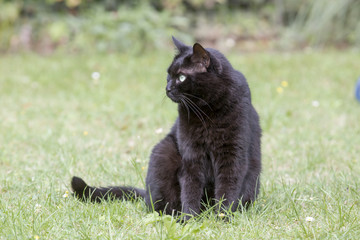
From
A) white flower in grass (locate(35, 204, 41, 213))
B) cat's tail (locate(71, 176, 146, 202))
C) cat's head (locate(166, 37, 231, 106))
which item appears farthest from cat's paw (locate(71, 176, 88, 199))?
cat's head (locate(166, 37, 231, 106))

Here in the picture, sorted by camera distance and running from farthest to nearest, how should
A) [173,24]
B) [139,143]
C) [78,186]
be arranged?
[173,24] → [139,143] → [78,186]

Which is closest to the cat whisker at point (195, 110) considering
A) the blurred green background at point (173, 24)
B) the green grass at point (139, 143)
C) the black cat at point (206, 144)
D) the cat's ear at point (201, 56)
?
the black cat at point (206, 144)

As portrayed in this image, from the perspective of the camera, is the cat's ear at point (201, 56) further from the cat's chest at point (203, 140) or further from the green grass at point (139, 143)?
the green grass at point (139, 143)

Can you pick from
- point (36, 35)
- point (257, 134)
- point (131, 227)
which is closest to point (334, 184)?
point (257, 134)

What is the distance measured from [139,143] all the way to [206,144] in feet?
5.19

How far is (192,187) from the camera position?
2.46 metres

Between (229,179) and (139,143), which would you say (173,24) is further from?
(229,179)

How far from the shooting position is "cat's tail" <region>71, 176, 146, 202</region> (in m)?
2.57

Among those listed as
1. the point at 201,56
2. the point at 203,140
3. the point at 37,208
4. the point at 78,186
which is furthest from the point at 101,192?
the point at 201,56

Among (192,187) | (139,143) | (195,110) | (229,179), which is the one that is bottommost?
(139,143)

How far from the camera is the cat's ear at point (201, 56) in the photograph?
235cm

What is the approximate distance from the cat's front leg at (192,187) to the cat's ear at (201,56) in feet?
1.68

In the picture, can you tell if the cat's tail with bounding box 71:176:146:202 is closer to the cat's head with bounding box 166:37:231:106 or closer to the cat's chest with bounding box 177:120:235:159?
the cat's chest with bounding box 177:120:235:159

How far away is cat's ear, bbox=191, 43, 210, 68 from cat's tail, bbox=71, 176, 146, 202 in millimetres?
833
